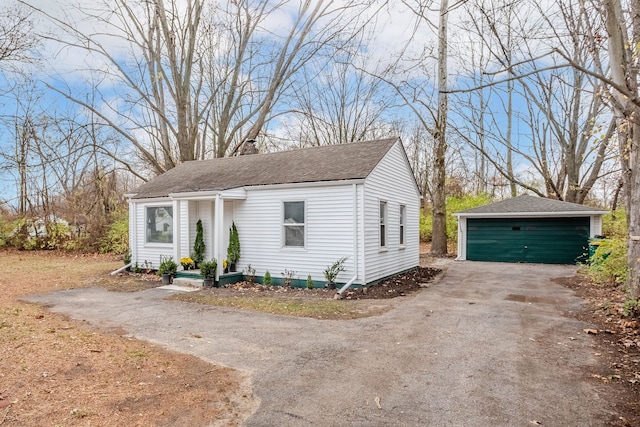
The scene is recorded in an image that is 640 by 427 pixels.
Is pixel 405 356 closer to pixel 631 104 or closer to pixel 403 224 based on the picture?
pixel 631 104

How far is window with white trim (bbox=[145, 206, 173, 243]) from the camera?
1280cm

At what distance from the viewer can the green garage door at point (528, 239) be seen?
16.1 m

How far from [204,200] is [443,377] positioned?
945 centimetres

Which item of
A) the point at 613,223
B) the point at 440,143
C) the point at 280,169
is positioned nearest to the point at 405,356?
the point at 280,169

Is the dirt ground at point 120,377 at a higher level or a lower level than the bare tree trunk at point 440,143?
lower

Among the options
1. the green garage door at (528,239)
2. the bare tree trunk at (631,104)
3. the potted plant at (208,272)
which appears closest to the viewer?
the bare tree trunk at (631,104)

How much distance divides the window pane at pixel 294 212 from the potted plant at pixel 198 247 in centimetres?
297

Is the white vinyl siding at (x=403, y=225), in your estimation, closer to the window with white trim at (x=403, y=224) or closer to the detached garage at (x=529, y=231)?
the window with white trim at (x=403, y=224)

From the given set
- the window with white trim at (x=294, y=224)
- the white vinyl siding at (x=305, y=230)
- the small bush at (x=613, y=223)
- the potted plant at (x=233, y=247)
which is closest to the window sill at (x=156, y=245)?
the potted plant at (x=233, y=247)

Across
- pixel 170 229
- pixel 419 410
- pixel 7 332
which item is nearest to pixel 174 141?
pixel 170 229

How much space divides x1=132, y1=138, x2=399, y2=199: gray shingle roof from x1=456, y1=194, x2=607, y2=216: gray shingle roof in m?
7.90

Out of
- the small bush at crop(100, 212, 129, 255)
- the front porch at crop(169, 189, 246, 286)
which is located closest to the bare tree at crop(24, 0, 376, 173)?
the small bush at crop(100, 212, 129, 255)

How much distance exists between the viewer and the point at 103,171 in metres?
22.1

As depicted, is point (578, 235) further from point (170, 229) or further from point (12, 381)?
point (12, 381)
